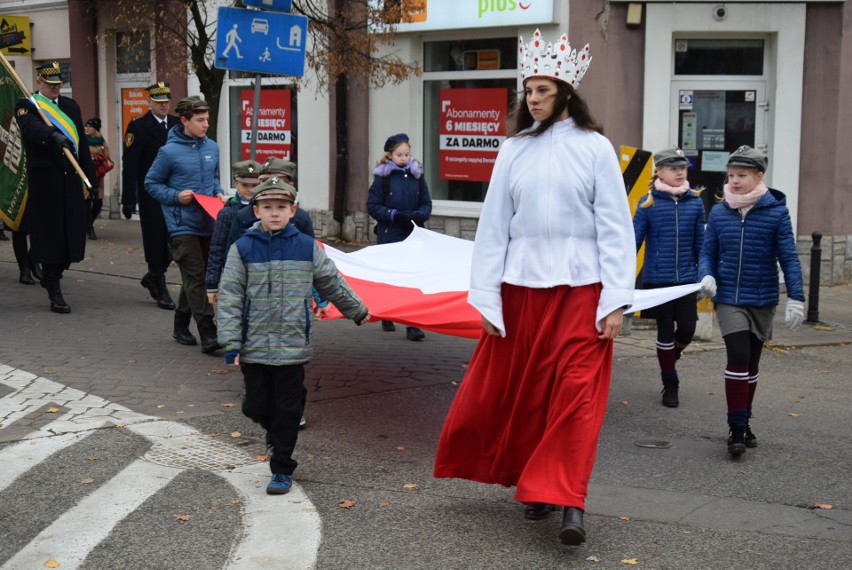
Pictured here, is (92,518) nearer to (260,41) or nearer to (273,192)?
(273,192)

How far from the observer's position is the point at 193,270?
9.59m

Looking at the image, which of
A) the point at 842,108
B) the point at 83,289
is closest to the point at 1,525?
the point at 83,289

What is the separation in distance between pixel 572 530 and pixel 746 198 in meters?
2.83

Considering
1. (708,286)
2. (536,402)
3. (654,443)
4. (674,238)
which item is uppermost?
(674,238)

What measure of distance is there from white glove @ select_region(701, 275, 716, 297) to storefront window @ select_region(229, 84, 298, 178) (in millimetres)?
12597

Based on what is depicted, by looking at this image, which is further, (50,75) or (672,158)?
(50,75)

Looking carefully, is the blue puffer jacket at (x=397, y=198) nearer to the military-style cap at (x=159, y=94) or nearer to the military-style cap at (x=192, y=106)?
the military-style cap at (x=192, y=106)

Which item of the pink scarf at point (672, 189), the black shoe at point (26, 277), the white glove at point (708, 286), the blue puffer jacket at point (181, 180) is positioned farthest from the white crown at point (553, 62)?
the black shoe at point (26, 277)

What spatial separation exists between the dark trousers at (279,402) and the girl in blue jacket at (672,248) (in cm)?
313

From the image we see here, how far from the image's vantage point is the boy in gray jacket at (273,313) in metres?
6.00

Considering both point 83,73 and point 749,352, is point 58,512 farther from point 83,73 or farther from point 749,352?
point 83,73

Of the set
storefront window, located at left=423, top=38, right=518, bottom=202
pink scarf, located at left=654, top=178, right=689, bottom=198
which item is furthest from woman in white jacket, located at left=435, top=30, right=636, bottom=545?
storefront window, located at left=423, top=38, right=518, bottom=202

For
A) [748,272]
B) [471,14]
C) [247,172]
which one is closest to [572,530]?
[748,272]

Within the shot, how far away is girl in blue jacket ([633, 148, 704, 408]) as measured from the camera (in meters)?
8.27
